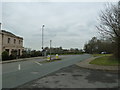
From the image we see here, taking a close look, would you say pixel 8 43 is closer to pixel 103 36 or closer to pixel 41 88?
pixel 103 36

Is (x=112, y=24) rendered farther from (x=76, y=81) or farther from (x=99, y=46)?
(x=99, y=46)

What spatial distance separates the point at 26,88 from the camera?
5609 millimetres

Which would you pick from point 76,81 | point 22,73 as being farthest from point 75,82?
point 22,73

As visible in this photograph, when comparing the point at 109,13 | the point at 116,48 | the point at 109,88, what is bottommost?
the point at 109,88

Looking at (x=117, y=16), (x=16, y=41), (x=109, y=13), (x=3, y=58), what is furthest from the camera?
(x=16, y=41)

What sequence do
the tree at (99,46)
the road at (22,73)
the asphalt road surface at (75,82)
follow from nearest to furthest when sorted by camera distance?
the asphalt road surface at (75,82) → the road at (22,73) → the tree at (99,46)

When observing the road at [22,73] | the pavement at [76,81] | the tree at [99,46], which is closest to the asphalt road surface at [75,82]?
the pavement at [76,81]

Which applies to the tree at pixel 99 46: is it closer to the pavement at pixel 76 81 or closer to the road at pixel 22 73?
the road at pixel 22 73

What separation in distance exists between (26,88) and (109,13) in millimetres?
14773

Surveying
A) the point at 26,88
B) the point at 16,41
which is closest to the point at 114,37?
the point at 26,88

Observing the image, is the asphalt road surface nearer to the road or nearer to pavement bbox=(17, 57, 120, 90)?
pavement bbox=(17, 57, 120, 90)

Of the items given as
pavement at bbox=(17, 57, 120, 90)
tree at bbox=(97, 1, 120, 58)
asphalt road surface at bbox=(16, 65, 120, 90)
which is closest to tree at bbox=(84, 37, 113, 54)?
tree at bbox=(97, 1, 120, 58)

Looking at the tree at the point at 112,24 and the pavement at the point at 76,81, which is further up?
the tree at the point at 112,24

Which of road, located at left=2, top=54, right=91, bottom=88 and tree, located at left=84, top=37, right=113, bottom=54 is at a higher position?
tree, located at left=84, top=37, right=113, bottom=54
